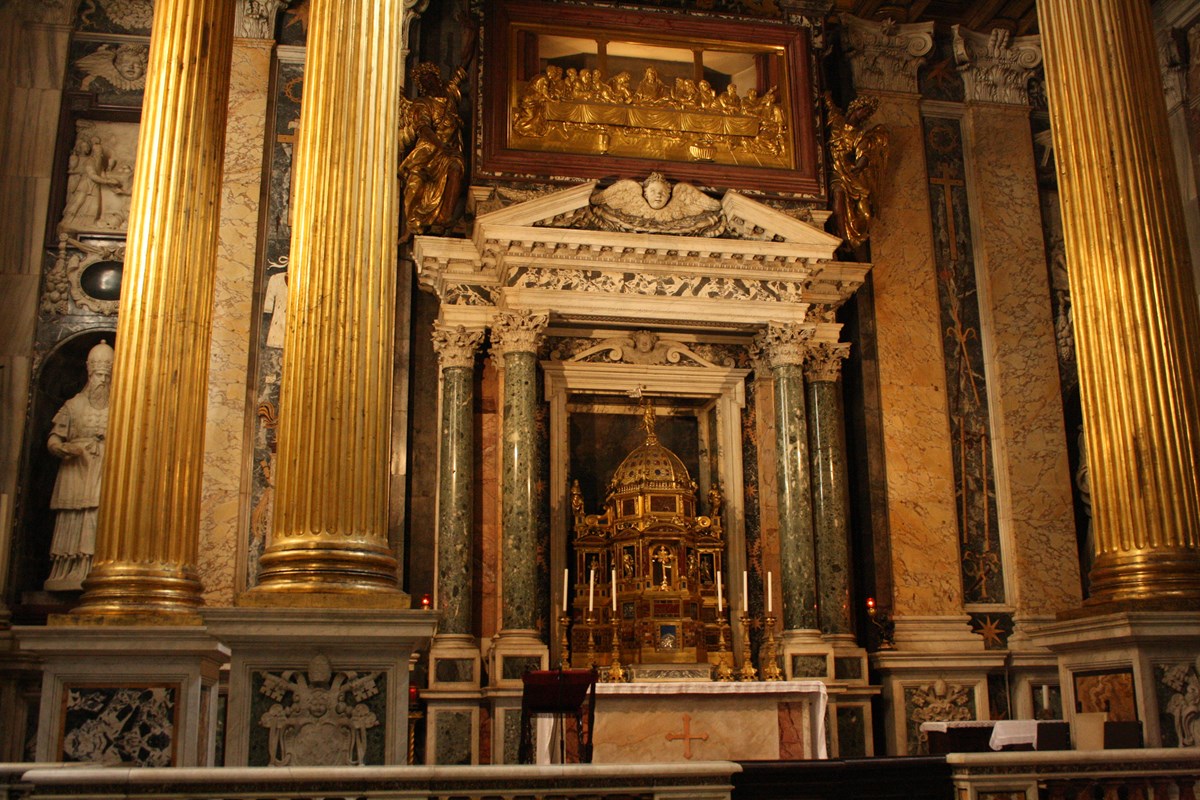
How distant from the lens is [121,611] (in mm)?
7656

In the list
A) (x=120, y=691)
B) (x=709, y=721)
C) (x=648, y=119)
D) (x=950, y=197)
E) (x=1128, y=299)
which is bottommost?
(x=709, y=721)

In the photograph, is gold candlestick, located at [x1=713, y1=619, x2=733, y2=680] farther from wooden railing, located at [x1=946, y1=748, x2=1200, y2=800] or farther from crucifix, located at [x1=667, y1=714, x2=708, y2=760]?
wooden railing, located at [x1=946, y1=748, x2=1200, y2=800]

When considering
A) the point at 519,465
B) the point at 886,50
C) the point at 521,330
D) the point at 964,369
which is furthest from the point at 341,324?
the point at 886,50

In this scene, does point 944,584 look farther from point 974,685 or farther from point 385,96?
point 385,96

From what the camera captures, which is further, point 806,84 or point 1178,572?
point 806,84

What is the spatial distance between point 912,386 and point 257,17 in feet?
26.2

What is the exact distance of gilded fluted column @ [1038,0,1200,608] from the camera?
862 centimetres

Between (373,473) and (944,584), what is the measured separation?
725 centimetres

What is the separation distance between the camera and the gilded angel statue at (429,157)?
11969 millimetres

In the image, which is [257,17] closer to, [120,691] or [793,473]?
[793,473]

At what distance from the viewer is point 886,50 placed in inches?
547

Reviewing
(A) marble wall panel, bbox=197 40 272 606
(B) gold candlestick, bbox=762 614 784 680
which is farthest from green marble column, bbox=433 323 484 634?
(B) gold candlestick, bbox=762 614 784 680

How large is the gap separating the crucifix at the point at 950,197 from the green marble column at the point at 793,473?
2460mm

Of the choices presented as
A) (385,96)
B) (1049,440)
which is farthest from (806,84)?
(385,96)
